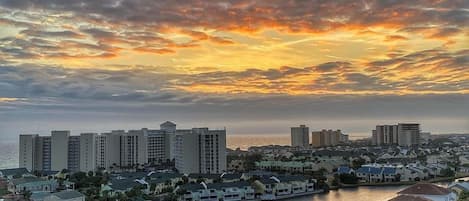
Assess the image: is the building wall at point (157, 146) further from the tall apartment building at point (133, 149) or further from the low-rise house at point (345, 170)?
the low-rise house at point (345, 170)

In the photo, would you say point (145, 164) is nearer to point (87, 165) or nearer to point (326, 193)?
point (87, 165)

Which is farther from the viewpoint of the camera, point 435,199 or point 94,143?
point 94,143

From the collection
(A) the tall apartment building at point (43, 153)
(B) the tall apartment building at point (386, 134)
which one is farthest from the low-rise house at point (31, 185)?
(B) the tall apartment building at point (386, 134)

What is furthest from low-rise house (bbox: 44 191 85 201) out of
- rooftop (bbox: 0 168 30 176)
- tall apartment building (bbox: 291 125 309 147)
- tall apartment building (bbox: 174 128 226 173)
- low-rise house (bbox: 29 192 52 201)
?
tall apartment building (bbox: 291 125 309 147)

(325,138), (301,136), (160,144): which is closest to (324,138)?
(325,138)

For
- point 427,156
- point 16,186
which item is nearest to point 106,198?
point 16,186

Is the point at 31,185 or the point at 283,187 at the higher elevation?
the point at 31,185

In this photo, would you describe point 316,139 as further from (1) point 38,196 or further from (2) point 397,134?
(1) point 38,196
